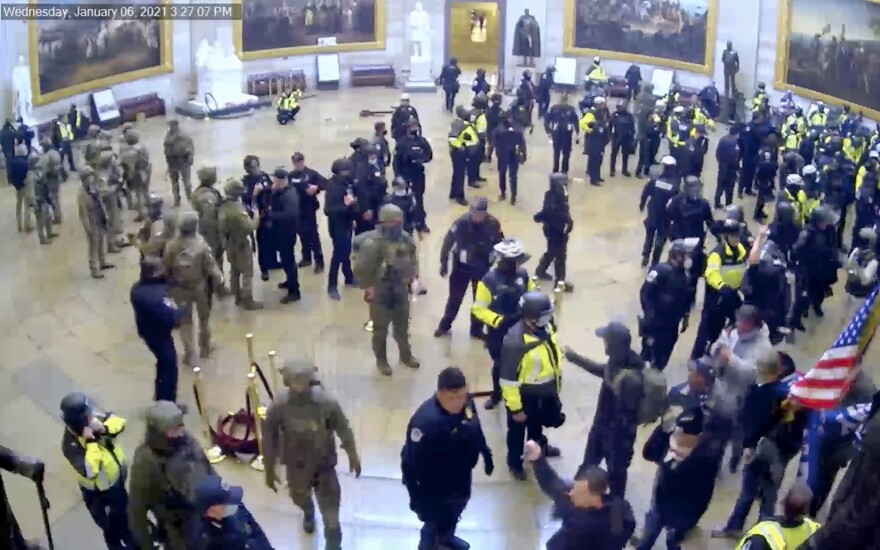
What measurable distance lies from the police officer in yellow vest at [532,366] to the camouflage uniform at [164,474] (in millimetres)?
2486

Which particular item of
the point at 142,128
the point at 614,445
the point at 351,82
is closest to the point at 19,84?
the point at 142,128

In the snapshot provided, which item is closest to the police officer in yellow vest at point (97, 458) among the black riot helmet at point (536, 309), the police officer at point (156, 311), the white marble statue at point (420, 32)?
the police officer at point (156, 311)

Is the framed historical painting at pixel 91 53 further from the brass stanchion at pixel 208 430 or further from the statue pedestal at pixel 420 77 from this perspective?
the brass stanchion at pixel 208 430

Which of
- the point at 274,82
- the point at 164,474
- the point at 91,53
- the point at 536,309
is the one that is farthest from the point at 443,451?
the point at 274,82

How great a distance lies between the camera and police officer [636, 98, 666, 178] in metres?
18.5

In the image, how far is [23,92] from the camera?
2031 cm

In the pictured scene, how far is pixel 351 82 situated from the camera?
28.2 metres

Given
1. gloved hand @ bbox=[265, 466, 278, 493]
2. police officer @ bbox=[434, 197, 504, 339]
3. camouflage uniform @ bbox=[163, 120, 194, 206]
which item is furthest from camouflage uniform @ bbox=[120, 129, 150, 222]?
gloved hand @ bbox=[265, 466, 278, 493]

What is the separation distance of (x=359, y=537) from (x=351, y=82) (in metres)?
21.2

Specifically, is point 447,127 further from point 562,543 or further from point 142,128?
point 562,543

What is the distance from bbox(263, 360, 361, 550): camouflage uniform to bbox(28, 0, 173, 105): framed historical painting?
16.3 meters

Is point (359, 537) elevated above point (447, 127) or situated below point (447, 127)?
below

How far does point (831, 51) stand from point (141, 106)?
15.7 metres
